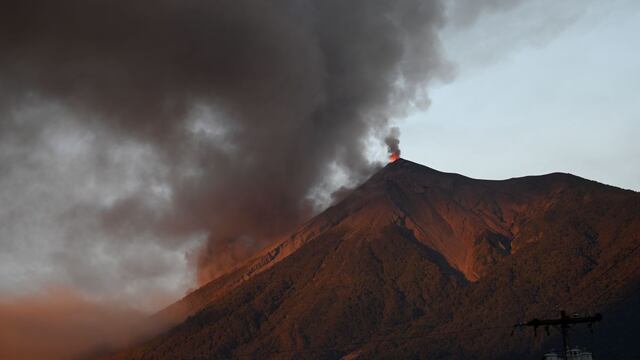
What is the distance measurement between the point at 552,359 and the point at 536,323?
3657 cm

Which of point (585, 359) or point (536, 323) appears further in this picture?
point (585, 359)

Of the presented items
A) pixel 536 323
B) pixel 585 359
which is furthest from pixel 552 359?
pixel 536 323

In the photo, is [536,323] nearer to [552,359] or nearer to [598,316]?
[598,316]

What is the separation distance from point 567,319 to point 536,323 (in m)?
2.52

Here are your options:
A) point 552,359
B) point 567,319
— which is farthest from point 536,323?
point 552,359

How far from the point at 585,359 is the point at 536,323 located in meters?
37.6

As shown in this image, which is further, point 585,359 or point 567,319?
point 585,359

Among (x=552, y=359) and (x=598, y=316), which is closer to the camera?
(x=598, y=316)

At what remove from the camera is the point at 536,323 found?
2101 inches

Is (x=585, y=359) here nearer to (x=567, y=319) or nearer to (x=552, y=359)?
(x=552, y=359)

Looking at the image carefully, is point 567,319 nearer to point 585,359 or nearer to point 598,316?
point 598,316

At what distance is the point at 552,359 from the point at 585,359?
9.54 ft

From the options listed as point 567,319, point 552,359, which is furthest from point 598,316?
point 552,359

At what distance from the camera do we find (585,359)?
8825 centimetres
